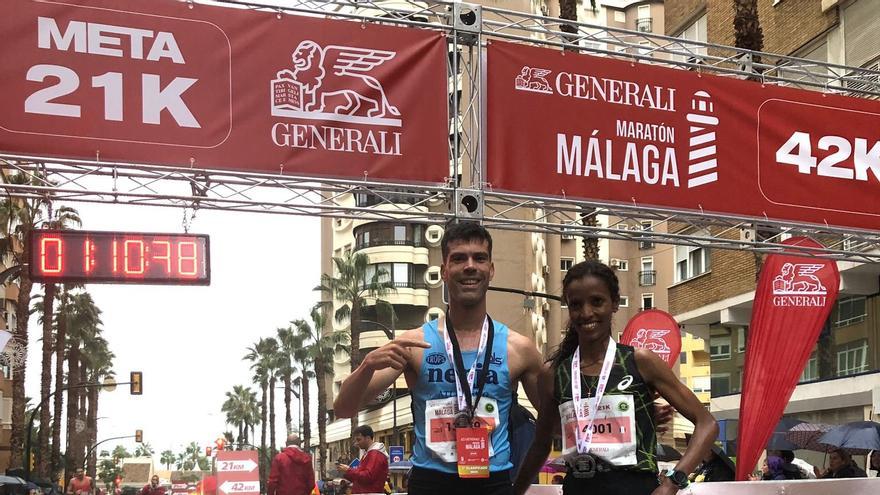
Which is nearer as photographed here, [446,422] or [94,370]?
[446,422]

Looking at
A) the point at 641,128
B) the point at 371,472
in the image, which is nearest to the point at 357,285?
the point at 371,472

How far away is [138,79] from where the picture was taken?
10.4 m

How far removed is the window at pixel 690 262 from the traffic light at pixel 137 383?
24.4 metres

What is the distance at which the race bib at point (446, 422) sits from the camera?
194 inches

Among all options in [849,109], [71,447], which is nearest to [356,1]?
[849,109]

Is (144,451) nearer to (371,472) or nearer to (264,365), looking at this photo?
(264,365)

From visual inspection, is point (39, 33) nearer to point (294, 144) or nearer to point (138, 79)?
point (138, 79)

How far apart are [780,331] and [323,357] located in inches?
2456

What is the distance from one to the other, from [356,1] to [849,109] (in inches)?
217

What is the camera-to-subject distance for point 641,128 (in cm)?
1214

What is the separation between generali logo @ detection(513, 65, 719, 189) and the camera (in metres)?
11.9

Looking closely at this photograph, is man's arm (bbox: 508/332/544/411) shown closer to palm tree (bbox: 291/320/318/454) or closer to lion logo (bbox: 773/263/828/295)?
lion logo (bbox: 773/263/828/295)

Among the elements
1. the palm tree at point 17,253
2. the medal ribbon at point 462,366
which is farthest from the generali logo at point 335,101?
the palm tree at point 17,253

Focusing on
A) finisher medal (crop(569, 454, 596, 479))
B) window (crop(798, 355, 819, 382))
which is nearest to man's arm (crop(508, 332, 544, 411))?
finisher medal (crop(569, 454, 596, 479))
